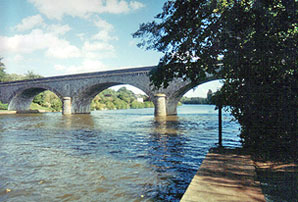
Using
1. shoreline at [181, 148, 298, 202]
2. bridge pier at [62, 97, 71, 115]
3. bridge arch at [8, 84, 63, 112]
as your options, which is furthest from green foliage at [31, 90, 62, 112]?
shoreline at [181, 148, 298, 202]

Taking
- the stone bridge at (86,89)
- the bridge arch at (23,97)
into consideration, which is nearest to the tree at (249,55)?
the stone bridge at (86,89)

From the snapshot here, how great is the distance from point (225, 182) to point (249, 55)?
10.6 ft

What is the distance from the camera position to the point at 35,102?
56.9 meters

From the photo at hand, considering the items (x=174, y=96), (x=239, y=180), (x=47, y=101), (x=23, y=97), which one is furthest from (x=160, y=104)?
(x=47, y=101)

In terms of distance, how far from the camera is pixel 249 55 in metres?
5.38

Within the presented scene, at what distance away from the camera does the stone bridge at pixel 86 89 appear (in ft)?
96.4

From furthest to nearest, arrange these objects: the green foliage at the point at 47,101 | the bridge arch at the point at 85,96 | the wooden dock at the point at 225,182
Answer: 1. the green foliage at the point at 47,101
2. the bridge arch at the point at 85,96
3. the wooden dock at the point at 225,182

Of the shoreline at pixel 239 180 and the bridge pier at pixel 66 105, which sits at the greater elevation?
the bridge pier at pixel 66 105

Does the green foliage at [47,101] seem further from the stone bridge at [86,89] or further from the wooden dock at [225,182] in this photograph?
the wooden dock at [225,182]

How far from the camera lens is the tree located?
5090 millimetres

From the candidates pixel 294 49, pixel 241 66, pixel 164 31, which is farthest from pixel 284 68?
pixel 164 31

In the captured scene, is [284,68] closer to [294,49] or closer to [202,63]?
[294,49]

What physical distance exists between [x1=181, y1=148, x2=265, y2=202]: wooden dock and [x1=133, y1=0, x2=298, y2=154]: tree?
146 centimetres

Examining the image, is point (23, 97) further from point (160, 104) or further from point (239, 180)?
point (239, 180)
